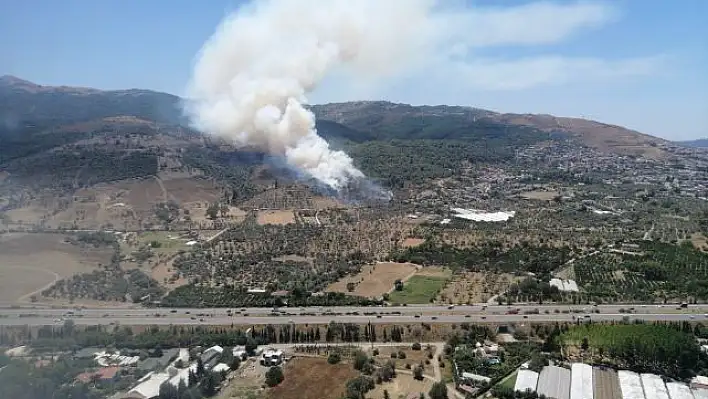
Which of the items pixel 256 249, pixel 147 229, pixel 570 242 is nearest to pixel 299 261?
pixel 256 249

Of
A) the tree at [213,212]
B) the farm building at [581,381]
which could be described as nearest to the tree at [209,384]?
the farm building at [581,381]

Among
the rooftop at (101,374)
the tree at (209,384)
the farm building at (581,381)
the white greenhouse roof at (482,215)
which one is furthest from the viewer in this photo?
the white greenhouse roof at (482,215)

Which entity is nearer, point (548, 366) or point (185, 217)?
point (548, 366)

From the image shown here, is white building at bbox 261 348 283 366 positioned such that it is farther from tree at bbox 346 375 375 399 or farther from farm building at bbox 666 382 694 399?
farm building at bbox 666 382 694 399

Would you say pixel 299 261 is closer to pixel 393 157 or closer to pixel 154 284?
pixel 154 284

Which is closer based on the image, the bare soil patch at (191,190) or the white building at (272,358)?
the white building at (272,358)

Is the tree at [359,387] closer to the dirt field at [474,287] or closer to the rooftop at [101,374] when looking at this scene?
the rooftop at [101,374]
